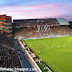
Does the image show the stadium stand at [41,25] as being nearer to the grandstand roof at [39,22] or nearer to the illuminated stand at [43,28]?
the grandstand roof at [39,22]

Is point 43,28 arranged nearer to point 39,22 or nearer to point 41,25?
point 41,25

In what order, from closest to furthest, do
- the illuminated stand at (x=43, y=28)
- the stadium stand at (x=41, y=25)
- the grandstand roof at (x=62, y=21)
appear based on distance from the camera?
the stadium stand at (x=41, y=25), the illuminated stand at (x=43, y=28), the grandstand roof at (x=62, y=21)

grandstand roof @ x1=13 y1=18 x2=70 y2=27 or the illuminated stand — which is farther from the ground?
grandstand roof @ x1=13 y1=18 x2=70 y2=27

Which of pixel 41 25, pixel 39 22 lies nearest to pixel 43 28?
pixel 41 25

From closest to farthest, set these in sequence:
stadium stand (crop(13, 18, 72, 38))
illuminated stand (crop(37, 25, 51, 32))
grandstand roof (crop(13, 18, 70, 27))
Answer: stadium stand (crop(13, 18, 72, 38))
illuminated stand (crop(37, 25, 51, 32))
grandstand roof (crop(13, 18, 70, 27))

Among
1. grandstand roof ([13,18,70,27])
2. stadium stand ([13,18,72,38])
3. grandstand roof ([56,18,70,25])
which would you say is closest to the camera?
stadium stand ([13,18,72,38])

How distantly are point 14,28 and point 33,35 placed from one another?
10.8 metres

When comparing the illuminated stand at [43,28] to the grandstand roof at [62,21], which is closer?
the illuminated stand at [43,28]

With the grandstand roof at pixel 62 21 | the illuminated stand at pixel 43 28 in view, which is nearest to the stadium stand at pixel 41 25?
the grandstand roof at pixel 62 21

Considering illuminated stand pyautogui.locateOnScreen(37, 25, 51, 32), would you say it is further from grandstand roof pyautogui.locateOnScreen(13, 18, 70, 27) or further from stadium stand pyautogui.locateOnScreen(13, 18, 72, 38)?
grandstand roof pyautogui.locateOnScreen(13, 18, 70, 27)

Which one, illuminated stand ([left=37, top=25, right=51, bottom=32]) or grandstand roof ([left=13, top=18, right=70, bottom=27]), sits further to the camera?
grandstand roof ([left=13, top=18, right=70, bottom=27])

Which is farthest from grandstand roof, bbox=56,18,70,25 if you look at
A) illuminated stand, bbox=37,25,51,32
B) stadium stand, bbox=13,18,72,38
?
illuminated stand, bbox=37,25,51,32

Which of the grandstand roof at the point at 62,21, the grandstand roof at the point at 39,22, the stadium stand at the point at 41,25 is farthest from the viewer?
the grandstand roof at the point at 62,21

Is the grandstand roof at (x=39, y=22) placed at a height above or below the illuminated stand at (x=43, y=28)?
above
